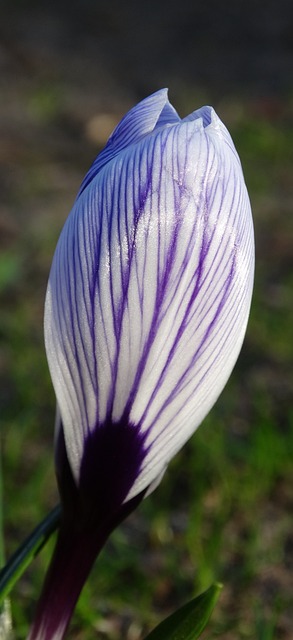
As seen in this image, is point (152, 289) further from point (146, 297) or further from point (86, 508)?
point (86, 508)

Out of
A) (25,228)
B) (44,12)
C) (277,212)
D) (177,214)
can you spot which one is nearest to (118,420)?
(177,214)

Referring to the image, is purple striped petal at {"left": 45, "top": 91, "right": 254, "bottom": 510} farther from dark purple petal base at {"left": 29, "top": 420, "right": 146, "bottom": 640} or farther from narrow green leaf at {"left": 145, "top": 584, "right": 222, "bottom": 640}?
narrow green leaf at {"left": 145, "top": 584, "right": 222, "bottom": 640}

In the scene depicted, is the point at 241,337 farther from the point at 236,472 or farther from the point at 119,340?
the point at 236,472

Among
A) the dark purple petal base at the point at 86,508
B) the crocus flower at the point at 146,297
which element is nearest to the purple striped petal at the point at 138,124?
the crocus flower at the point at 146,297

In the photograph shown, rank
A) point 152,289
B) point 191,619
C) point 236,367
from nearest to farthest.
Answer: point 152,289, point 191,619, point 236,367

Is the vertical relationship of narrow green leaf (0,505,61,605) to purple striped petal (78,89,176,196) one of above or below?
below

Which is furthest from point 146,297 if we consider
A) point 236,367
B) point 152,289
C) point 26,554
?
point 236,367

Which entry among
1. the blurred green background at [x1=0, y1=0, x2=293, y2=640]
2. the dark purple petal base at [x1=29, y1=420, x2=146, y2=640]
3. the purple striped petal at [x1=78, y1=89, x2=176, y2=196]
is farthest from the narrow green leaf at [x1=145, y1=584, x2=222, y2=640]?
the purple striped petal at [x1=78, y1=89, x2=176, y2=196]
